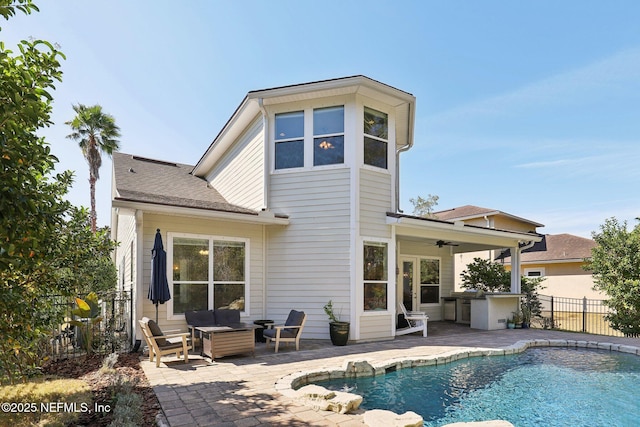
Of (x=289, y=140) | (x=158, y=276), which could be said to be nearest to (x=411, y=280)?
(x=289, y=140)

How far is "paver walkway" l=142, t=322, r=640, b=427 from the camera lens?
13.6ft

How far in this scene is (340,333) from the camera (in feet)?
28.6

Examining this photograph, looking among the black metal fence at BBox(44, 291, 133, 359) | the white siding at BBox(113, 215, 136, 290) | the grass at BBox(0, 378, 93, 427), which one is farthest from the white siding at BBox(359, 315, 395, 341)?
the grass at BBox(0, 378, 93, 427)

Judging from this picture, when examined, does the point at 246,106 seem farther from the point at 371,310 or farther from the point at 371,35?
the point at 371,310

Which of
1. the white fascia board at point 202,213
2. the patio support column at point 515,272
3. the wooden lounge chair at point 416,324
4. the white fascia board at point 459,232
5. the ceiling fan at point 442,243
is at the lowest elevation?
the wooden lounge chair at point 416,324

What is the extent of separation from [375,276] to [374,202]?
1965 mm

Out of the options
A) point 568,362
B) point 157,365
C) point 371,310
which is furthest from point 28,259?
point 568,362

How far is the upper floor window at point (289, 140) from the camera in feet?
32.9

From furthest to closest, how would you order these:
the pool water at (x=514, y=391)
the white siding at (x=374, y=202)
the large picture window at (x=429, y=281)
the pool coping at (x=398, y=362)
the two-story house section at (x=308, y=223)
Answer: the large picture window at (x=429, y=281)
the white siding at (x=374, y=202)
the two-story house section at (x=308, y=223)
the pool coping at (x=398, y=362)
the pool water at (x=514, y=391)

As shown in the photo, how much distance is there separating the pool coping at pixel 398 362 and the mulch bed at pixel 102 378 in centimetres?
169

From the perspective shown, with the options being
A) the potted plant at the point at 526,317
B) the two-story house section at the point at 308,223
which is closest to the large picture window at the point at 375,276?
the two-story house section at the point at 308,223

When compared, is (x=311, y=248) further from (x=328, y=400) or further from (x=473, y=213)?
(x=473, y=213)

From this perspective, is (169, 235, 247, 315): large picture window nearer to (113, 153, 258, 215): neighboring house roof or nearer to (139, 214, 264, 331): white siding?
(139, 214, 264, 331): white siding

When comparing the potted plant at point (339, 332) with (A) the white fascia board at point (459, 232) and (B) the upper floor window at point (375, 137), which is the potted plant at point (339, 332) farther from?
(B) the upper floor window at point (375, 137)
